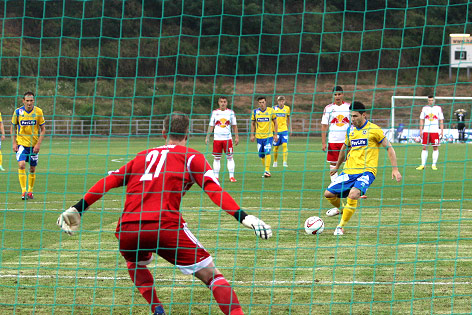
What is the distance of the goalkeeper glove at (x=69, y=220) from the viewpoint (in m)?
4.62

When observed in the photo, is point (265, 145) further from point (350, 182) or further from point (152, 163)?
point (152, 163)

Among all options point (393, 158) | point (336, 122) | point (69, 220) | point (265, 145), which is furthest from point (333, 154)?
point (69, 220)

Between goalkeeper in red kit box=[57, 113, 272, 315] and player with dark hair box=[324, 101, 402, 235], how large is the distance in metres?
4.05

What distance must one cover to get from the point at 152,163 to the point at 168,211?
385mm

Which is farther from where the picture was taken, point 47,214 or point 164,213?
point 47,214

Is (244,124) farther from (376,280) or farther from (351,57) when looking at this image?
(376,280)

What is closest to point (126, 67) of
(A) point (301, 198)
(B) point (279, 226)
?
(A) point (301, 198)

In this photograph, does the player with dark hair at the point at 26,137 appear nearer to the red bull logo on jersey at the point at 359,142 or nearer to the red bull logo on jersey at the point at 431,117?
the red bull logo on jersey at the point at 359,142

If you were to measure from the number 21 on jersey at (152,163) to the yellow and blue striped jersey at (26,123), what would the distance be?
8.16 meters

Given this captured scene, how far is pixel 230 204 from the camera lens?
14.7 ft

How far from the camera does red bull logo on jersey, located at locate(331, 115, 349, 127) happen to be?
1262 cm

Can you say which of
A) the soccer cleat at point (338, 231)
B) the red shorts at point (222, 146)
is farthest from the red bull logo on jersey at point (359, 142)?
the red shorts at point (222, 146)

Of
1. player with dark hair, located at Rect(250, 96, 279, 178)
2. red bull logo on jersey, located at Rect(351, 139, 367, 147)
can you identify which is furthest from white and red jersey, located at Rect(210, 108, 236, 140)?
red bull logo on jersey, located at Rect(351, 139, 367, 147)

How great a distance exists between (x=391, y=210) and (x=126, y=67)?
73.8 ft
